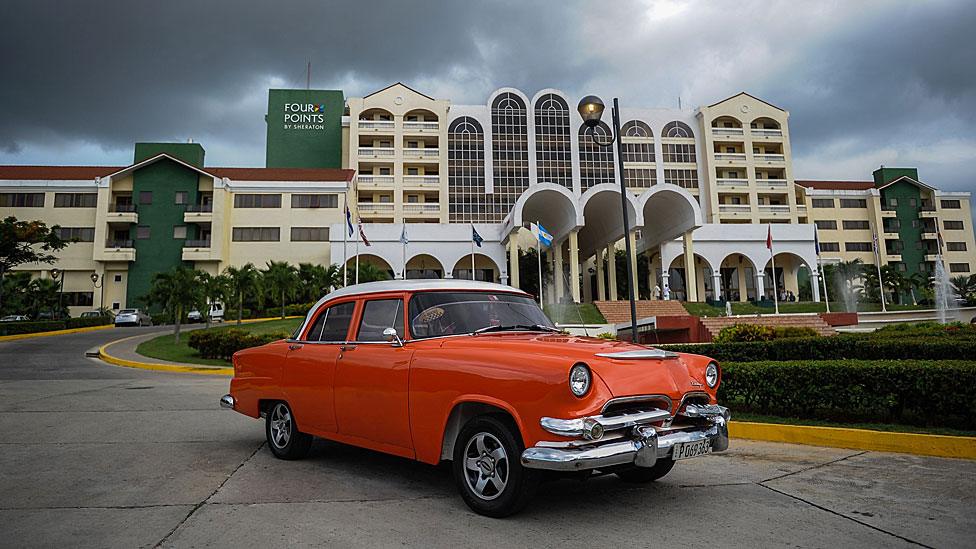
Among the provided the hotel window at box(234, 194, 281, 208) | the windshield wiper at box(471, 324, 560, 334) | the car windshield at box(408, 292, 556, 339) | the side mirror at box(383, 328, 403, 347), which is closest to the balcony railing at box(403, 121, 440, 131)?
the hotel window at box(234, 194, 281, 208)

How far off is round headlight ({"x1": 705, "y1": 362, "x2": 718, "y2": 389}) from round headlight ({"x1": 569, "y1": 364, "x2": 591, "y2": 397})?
4.39ft

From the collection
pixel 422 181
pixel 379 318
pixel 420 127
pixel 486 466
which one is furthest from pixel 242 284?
pixel 420 127

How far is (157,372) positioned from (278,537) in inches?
613

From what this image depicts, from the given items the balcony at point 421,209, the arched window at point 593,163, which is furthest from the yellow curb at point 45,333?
the arched window at point 593,163

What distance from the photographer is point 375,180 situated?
53156mm

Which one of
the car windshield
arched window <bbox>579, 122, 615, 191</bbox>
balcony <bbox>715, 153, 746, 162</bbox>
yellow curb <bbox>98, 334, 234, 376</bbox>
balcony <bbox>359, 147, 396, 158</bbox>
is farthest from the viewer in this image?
balcony <bbox>715, 153, 746, 162</bbox>

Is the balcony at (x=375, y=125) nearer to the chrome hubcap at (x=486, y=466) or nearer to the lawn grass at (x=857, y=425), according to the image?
the lawn grass at (x=857, y=425)

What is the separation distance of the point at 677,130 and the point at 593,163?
400 inches

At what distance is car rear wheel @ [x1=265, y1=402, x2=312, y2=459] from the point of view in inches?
223

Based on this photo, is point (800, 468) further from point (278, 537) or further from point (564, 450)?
point (278, 537)

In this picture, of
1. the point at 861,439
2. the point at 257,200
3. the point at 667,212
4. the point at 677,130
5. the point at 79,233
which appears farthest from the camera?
the point at 677,130

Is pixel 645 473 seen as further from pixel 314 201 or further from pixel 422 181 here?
pixel 422 181

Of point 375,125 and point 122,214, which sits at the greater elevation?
point 375,125

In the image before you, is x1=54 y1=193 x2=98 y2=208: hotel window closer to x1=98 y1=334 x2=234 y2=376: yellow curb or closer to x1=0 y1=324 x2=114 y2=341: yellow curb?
x1=0 y1=324 x2=114 y2=341: yellow curb
